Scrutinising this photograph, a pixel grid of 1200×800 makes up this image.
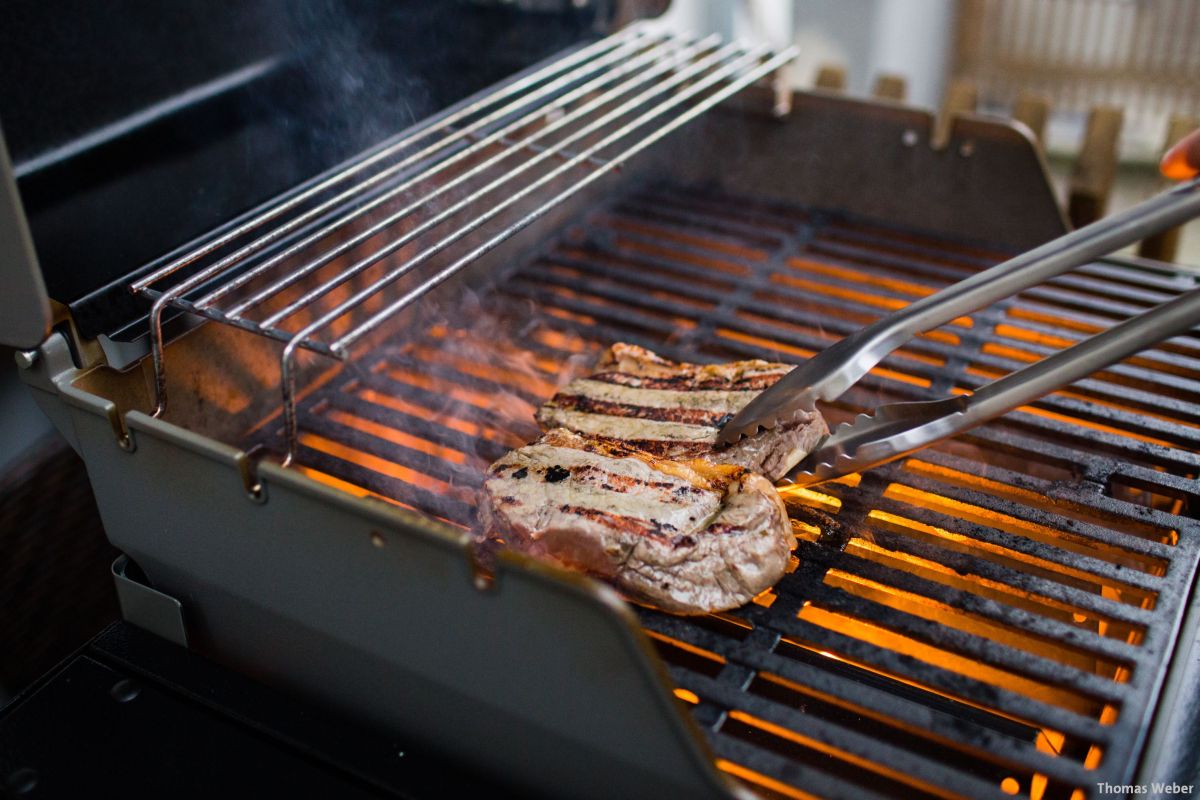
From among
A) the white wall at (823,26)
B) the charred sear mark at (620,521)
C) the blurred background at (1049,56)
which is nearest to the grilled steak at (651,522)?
the charred sear mark at (620,521)

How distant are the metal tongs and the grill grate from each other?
0.16m

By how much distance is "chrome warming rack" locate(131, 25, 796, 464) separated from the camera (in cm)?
166

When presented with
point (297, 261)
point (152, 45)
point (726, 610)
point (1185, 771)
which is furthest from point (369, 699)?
point (152, 45)

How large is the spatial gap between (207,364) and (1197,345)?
2103mm

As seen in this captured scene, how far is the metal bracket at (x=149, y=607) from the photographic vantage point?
167 centimetres

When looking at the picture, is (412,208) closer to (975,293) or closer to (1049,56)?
(975,293)

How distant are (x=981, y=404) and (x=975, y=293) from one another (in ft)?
0.56

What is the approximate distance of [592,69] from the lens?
8.61ft

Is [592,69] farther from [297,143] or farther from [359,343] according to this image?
[359,343]

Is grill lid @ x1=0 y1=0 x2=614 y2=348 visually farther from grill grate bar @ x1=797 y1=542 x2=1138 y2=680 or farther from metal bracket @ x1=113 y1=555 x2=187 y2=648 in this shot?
grill grate bar @ x1=797 y1=542 x2=1138 y2=680

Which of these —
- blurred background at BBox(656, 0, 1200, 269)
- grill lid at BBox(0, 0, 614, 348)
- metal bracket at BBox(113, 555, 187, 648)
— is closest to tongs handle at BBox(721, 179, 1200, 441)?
metal bracket at BBox(113, 555, 187, 648)

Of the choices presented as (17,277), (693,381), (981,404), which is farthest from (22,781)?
(981,404)

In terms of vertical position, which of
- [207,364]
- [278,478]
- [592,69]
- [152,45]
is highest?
[152,45]

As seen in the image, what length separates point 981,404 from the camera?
5.18 feet
